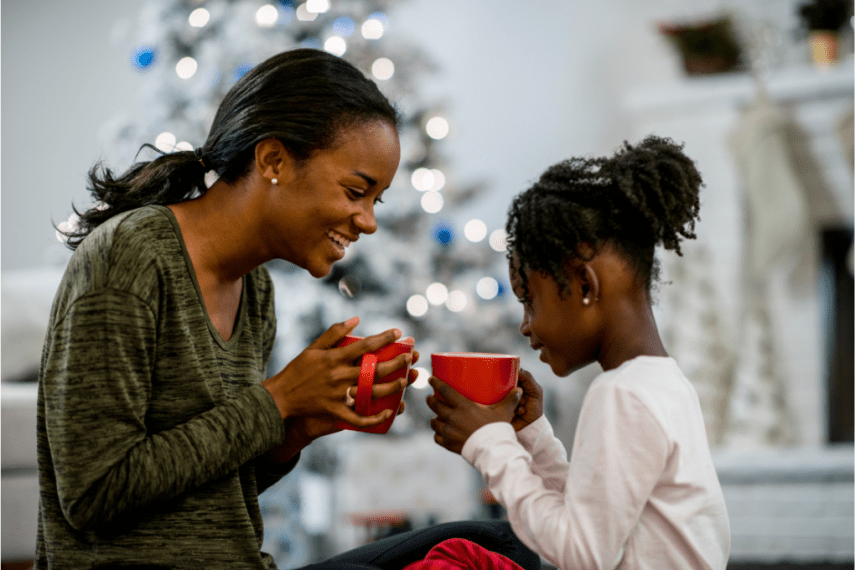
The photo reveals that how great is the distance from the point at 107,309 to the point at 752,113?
3112 mm

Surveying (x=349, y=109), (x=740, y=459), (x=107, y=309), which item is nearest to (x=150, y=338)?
(x=107, y=309)

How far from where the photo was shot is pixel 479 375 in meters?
0.88

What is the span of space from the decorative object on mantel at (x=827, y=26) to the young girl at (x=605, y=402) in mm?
2919

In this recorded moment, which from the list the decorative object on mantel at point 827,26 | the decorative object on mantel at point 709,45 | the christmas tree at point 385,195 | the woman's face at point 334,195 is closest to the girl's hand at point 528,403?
the woman's face at point 334,195

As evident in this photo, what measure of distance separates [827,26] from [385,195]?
7.31 feet

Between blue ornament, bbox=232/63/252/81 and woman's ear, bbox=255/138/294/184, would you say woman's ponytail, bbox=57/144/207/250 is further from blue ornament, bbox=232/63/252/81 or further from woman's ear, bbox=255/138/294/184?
blue ornament, bbox=232/63/252/81

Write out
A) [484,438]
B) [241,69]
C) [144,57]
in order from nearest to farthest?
[484,438] → [241,69] → [144,57]

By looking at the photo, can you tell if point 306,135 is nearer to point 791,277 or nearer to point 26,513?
point 26,513

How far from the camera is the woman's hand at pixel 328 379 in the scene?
853 mm

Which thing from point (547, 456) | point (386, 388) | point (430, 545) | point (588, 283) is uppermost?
point (588, 283)

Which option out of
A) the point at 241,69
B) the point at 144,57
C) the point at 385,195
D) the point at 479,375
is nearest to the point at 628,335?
the point at 479,375

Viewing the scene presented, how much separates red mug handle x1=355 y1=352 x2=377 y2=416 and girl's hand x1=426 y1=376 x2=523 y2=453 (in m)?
0.09

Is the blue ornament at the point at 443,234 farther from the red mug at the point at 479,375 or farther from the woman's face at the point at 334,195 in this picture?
the red mug at the point at 479,375

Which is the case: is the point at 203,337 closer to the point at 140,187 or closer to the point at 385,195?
the point at 140,187
